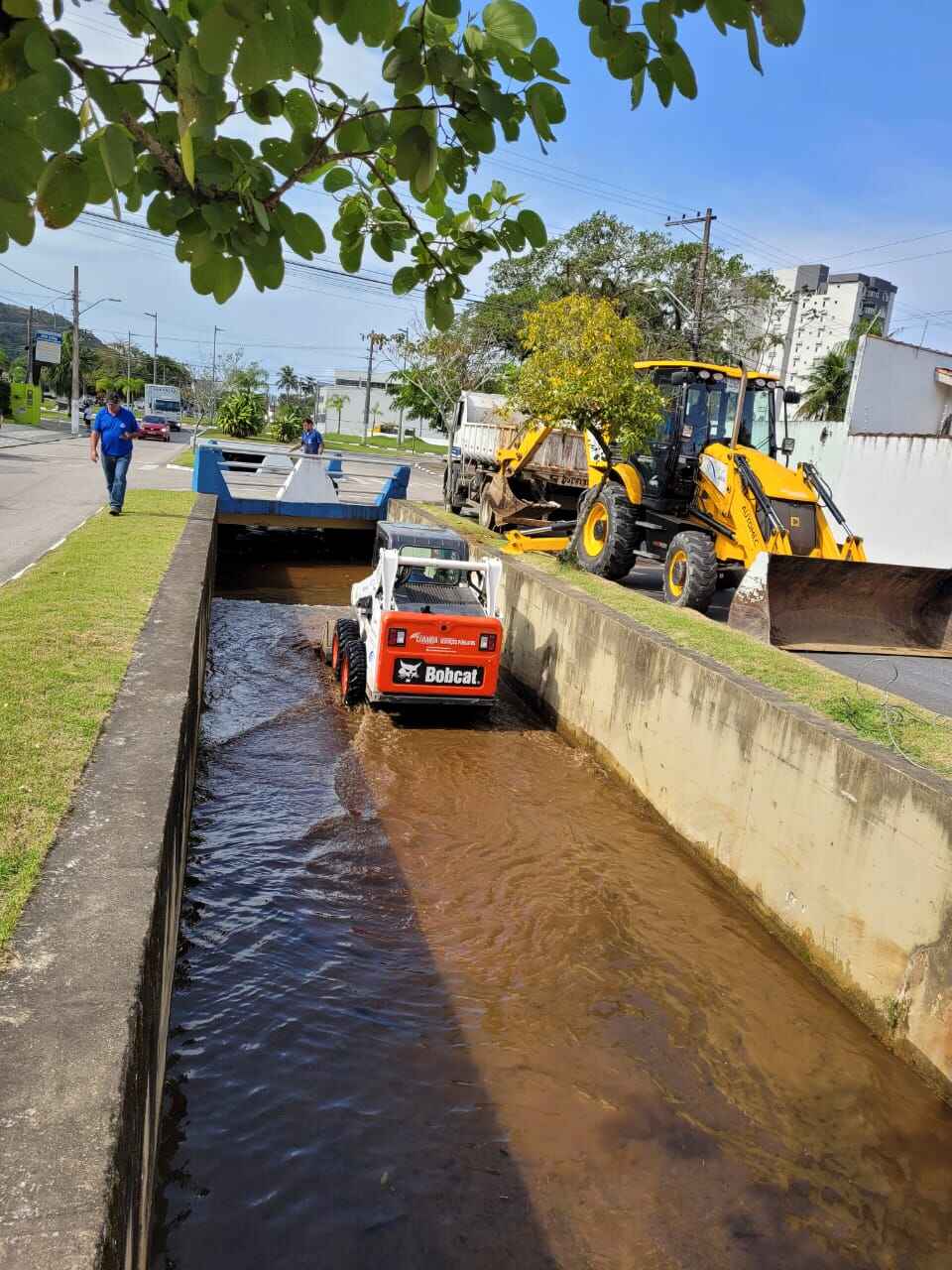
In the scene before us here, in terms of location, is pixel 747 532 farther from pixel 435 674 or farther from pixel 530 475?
pixel 530 475

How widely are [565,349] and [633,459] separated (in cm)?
181

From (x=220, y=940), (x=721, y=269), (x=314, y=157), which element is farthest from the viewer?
(x=721, y=269)

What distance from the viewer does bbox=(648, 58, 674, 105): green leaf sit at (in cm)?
216

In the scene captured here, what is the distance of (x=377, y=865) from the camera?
6.89 metres

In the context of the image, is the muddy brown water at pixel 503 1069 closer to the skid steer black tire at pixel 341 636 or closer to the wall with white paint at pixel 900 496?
the skid steer black tire at pixel 341 636

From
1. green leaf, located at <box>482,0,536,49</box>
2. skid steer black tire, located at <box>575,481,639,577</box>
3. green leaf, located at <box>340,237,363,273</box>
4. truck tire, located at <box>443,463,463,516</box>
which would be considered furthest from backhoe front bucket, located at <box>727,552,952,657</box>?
truck tire, located at <box>443,463,463,516</box>

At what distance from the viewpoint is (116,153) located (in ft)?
5.29

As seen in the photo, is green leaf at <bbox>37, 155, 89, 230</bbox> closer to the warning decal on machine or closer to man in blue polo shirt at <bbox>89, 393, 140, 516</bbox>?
the warning decal on machine

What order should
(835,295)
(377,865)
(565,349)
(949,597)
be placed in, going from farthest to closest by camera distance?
(835,295) < (565,349) < (949,597) < (377,865)

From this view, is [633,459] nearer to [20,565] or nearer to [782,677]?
[782,677]

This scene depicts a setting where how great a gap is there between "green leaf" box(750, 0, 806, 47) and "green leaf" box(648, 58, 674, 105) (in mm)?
324

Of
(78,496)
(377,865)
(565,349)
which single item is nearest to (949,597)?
(565,349)

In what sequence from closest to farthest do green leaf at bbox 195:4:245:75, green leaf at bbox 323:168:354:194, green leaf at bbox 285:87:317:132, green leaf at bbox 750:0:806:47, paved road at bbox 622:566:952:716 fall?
green leaf at bbox 195:4:245:75 → green leaf at bbox 750:0:806:47 → green leaf at bbox 285:87:317:132 → green leaf at bbox 323:168:354:194 → paved road at bbox 622:566:952:716

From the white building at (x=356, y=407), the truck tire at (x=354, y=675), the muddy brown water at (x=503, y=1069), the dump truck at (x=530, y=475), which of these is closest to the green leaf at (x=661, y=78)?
the muddy brown water at (x=503, y=1069)
